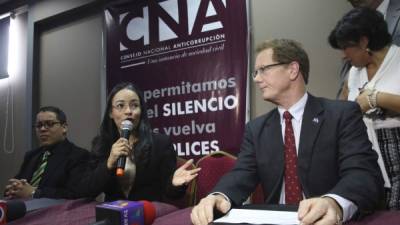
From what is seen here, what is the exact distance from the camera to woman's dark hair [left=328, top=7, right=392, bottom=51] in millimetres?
1673

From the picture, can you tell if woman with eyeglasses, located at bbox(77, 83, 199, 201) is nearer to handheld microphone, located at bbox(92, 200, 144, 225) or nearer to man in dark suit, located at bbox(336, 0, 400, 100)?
handheld microphone, located at bbox(92, 200, 144, 225)

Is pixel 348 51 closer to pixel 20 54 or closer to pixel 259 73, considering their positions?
pixel 259 73

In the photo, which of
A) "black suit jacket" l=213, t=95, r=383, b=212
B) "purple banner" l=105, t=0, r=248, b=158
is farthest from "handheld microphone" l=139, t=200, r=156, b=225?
"purple banner" l=105, t=0, r=248, b=158

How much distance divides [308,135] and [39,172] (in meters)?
2.09

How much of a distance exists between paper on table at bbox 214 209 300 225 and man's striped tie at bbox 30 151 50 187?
2011 millimetres

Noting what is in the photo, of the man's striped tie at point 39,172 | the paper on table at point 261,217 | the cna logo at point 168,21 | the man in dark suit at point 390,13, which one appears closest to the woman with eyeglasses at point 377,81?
the man in dark suit at point 390,13

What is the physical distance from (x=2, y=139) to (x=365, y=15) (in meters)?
4.45

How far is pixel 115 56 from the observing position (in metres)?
3.62

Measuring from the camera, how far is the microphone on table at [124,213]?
1006 millimetres

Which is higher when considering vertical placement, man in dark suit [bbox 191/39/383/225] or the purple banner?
the purple banner

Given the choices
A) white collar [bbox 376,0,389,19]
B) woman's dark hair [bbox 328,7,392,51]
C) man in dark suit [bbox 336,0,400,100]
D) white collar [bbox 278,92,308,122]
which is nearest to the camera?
white collar [bbox 278,92,308,122]

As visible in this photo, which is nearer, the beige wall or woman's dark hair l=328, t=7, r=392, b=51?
woman's dark hair l=328, t=7, r=392, b=51

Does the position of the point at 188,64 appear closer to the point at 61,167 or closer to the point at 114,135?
the point at 114,135

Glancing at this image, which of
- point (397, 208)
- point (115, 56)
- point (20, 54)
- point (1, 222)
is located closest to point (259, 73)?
point (397, 208)
